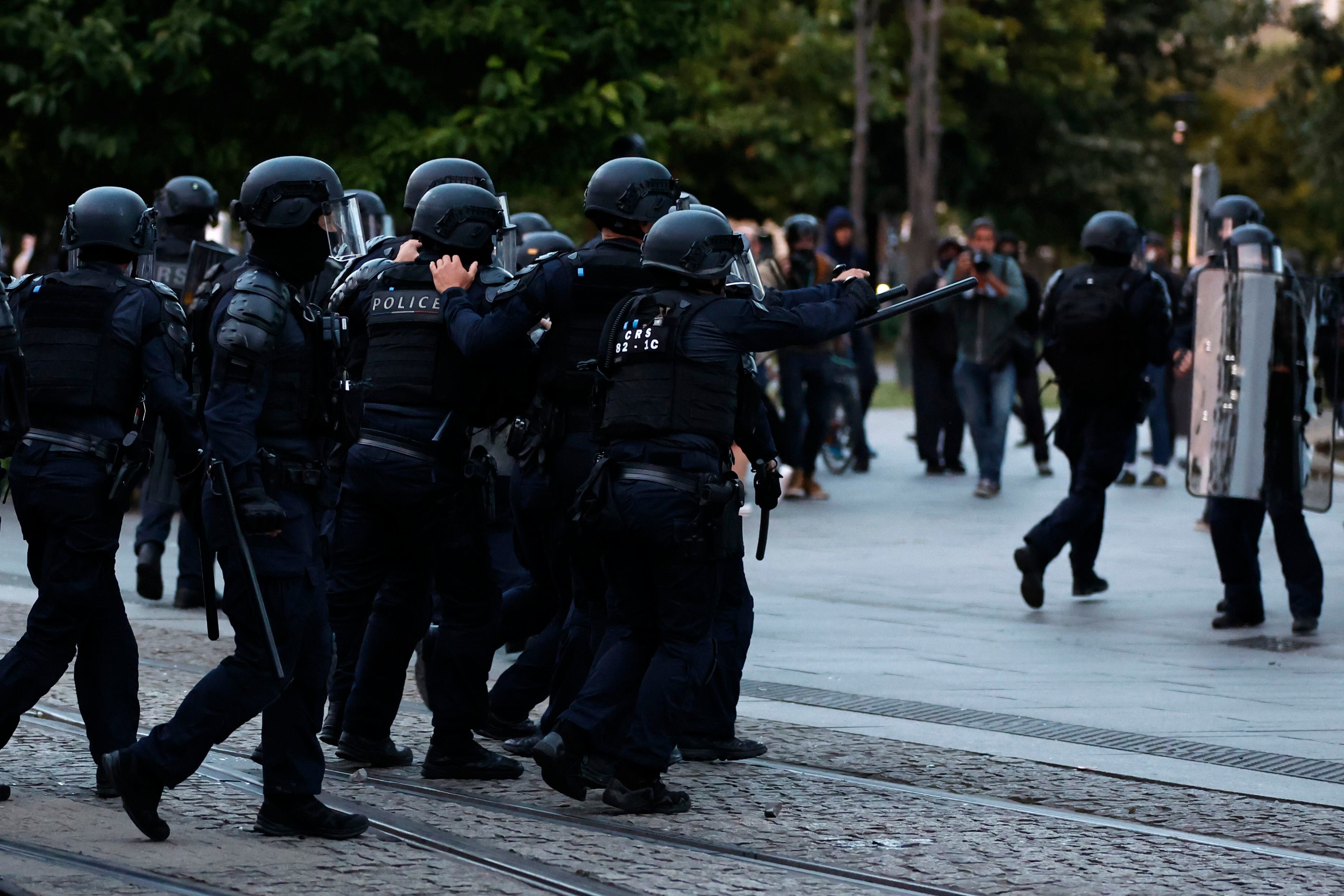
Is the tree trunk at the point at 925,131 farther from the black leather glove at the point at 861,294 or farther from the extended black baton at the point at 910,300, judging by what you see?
the black leather glove at the point at 861,294

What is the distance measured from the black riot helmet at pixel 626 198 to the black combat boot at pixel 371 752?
5.66 ft

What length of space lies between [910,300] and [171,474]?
4.07m

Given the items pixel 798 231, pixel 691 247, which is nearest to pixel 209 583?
pixel 691 247

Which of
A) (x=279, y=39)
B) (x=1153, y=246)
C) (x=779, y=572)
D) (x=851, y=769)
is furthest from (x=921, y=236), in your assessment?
(x=851, y=769)

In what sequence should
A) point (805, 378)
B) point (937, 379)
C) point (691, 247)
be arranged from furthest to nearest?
point (937, 379) < point (805, 378) < point (691, 247)

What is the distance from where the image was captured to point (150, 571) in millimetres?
9891

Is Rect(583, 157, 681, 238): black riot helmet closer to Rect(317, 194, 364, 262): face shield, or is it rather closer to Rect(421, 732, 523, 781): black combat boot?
Rect(317, 194, 364, 262): face shield

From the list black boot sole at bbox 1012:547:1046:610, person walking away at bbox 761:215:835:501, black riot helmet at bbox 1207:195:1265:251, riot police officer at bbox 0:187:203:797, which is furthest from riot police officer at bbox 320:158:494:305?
person walking away at bbox 761:215:835:501

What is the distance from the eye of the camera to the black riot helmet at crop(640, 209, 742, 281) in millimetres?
5914

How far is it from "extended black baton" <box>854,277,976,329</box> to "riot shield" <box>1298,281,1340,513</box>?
3.14 m

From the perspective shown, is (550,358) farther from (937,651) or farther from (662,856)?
(937,651)

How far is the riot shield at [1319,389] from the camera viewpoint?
30.7ft

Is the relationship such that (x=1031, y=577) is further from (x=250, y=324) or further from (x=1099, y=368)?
(x=250, y=324)

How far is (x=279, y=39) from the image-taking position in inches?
591
